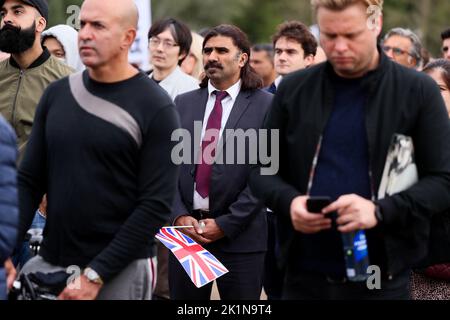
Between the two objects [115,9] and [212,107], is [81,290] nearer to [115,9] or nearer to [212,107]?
[115,9]

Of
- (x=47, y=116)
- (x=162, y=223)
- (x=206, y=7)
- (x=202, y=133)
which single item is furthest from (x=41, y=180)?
(x=206, y=7)

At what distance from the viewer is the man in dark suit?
6.86 m

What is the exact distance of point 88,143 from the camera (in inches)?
180

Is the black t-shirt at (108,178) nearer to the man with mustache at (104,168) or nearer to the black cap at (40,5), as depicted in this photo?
the man with mustache at (104,168)

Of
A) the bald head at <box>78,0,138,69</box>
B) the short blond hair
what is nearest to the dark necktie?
the bald head at <box>78,0,138,69</box>

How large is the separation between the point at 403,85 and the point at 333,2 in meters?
0.48

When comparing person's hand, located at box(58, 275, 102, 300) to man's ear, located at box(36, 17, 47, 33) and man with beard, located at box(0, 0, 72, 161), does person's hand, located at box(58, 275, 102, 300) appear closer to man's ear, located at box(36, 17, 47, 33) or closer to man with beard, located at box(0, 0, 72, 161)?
man with beard, located at box(0, 0, 72, 161)

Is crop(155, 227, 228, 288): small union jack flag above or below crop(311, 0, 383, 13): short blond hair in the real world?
below

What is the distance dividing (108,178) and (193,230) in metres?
2.36

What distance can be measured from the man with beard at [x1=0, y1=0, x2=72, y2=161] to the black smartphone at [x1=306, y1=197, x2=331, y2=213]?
2.73 meters

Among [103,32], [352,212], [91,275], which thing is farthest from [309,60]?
[352,212]

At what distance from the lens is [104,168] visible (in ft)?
15.0

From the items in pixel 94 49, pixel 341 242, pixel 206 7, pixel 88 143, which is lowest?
pixel 341 242
